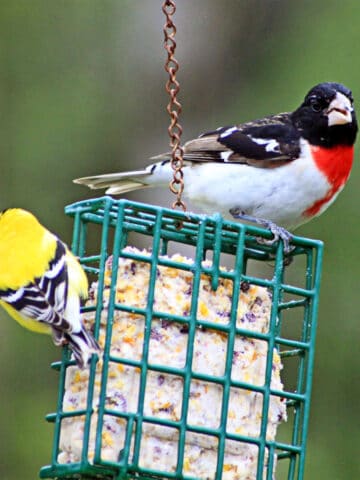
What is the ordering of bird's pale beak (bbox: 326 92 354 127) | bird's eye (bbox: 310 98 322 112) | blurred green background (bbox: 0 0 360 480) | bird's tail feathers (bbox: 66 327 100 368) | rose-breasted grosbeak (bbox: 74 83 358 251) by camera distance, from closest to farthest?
bird's tail feathers (bbox: 66 327 100 368)
rose-breasted grosbeak (bbox: 74 83 358 251)
bird's pale beak (bbox: 326 92 354 127)
bird's eye (bbox: 310 98 322 112)
blurred green background (bbox: 0 0 360 480)

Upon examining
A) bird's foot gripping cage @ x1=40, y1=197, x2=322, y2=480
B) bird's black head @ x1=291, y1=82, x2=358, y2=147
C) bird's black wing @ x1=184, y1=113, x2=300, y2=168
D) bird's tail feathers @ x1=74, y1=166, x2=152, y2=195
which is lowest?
bird's foot gripping cage @ x1=40, y1=197, x2=322, y2=480

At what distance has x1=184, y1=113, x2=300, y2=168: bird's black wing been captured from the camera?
6.04m

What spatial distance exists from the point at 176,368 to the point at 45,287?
609mm

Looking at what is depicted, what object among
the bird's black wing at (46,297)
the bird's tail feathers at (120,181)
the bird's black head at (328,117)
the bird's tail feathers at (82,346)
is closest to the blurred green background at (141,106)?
the bird's black head at (328,117)

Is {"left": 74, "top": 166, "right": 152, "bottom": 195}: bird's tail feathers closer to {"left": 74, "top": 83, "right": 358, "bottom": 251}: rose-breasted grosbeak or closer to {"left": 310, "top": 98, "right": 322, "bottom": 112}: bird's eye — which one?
{"left": 74, "top": 83, "right": 358, "bottom": 251}: rose-breasted grosbeak

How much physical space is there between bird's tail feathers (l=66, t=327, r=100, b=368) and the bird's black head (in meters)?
2.00

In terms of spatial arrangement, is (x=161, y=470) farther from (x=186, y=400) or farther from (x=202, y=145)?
(x=202, y=145)

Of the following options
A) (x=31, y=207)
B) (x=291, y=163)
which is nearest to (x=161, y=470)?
(x=291, y=163)

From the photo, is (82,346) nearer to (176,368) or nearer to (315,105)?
(176,368)

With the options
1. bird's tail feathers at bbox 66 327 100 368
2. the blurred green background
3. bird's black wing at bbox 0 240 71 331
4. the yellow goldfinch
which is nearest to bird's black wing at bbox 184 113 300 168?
the yellow goldfinch

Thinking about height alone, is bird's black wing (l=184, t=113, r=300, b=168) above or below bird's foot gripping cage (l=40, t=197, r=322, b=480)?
above

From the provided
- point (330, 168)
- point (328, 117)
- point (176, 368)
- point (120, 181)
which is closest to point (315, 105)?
point (328, 117)

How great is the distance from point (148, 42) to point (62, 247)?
186 inches

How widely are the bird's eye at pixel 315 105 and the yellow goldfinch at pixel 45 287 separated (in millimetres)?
1765
